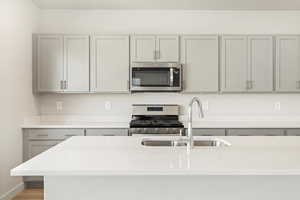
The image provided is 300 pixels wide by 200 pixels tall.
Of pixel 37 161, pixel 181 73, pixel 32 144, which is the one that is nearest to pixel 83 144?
pixel 37 161

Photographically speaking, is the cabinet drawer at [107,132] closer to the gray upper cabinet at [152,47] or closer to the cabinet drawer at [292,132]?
the gray upper cabinet at [152,47]

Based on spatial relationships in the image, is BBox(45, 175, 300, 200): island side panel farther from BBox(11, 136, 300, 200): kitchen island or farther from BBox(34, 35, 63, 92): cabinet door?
BBox(34, 35, 63, 92): cabinet door

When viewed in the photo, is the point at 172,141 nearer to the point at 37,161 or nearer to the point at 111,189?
the point at 111,189

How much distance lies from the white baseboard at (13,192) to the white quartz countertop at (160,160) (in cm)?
174

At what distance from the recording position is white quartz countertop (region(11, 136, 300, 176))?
1.62 meters

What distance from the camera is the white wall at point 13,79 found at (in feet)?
12.1

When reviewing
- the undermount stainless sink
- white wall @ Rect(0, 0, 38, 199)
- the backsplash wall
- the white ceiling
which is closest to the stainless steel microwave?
the backsplash wall

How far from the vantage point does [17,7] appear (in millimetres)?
4047

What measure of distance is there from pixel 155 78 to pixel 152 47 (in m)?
0.43

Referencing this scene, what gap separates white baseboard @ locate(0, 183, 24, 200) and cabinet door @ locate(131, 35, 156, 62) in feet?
7.20

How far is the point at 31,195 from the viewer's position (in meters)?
4.03

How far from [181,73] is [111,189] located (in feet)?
9.30

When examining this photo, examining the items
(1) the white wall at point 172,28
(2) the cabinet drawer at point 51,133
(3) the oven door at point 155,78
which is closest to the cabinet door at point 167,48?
(3) the oven door at point 155,78

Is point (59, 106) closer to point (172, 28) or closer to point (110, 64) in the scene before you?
point (110, 64)
